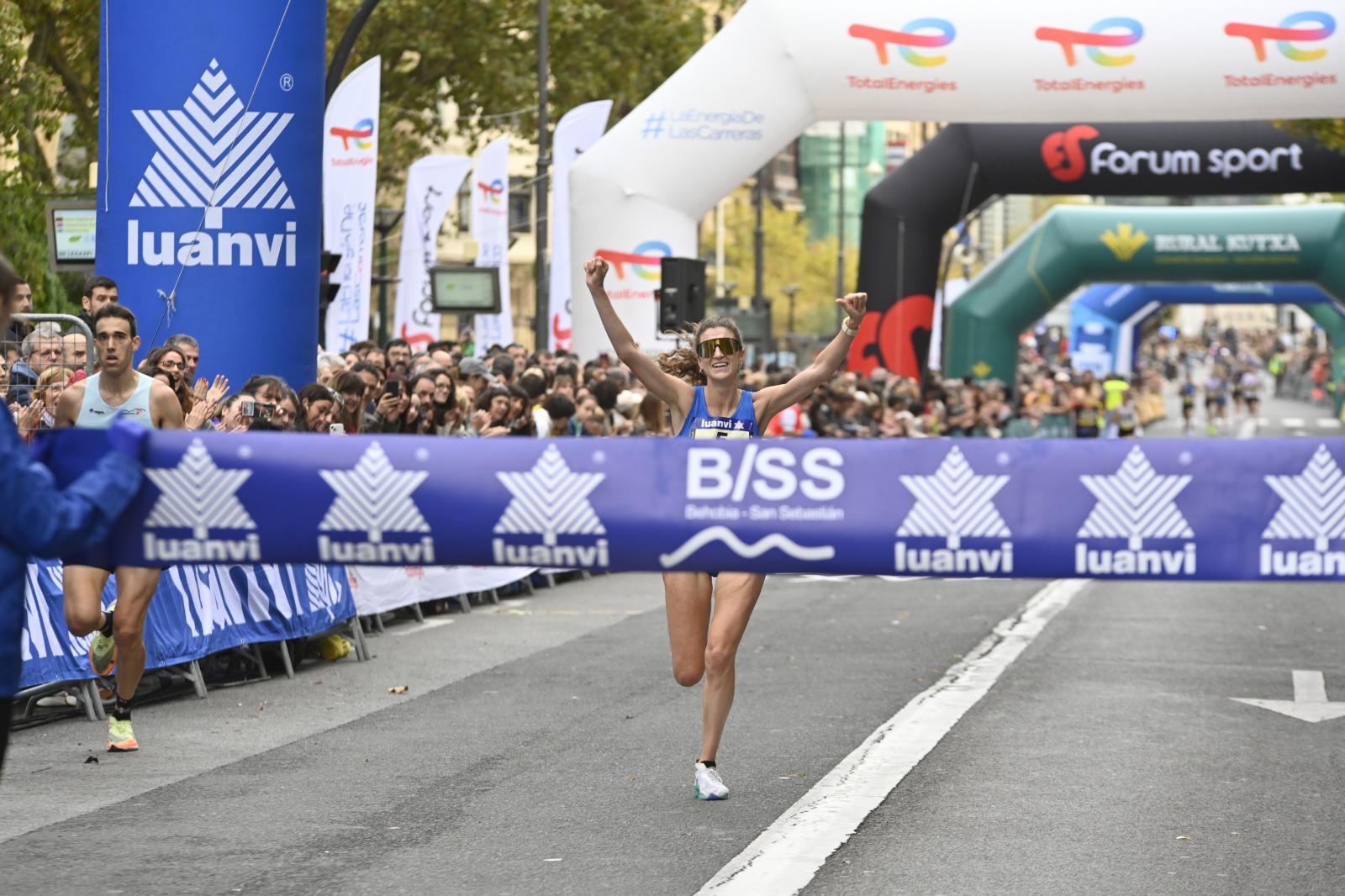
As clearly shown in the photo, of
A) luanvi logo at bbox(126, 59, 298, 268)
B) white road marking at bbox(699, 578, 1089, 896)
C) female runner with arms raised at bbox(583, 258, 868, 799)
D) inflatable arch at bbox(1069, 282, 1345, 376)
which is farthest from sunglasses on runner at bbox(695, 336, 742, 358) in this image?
→ inflatable arch at bbox(1069, 282, 1345, 376)

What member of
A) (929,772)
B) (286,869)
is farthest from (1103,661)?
(286,869)

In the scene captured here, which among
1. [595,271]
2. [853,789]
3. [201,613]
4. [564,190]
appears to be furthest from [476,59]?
[853,789]

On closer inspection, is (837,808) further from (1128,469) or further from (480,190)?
(480,190)

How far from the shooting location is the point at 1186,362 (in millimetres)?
58125

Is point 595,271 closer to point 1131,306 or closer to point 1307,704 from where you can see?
point 1307,704

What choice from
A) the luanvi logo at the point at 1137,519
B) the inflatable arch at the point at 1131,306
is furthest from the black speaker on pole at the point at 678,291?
the inflatable arch at the point at 1131,306

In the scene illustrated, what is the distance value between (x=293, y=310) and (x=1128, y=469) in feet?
30.2

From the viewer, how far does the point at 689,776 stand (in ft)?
27.8

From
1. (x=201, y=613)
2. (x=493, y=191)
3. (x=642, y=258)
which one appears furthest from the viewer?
(x=493, y=191)

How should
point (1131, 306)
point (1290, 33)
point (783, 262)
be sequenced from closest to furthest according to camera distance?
1. point (1290, 33)
2. point (1131, 306)
3. point (783, 262)

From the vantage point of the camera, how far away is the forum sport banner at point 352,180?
20.2m

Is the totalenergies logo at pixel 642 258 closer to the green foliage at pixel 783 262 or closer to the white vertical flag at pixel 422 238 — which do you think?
the white vertical flag at pixel 422 238

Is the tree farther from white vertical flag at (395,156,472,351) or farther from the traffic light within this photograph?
the traffic light

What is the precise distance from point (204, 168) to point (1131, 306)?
4667 centimetres
